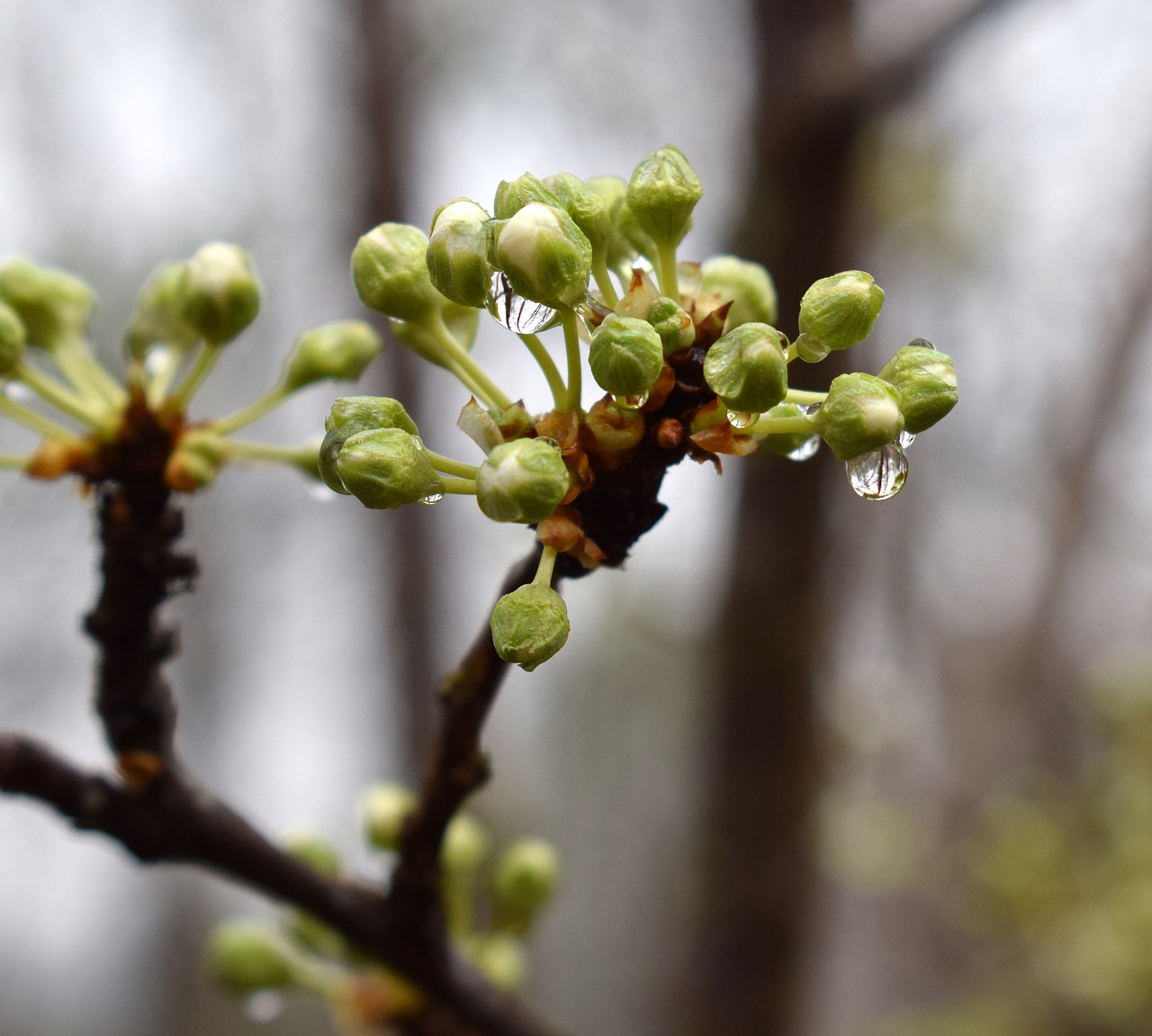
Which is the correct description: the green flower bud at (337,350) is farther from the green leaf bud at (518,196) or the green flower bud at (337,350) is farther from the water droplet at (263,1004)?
the water droplet at (263,1004)

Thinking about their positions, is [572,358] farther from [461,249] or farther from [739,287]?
[739,287]

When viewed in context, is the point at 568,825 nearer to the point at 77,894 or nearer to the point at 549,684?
the point at 549,684

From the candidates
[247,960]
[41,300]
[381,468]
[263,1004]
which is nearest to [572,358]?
[381,468]

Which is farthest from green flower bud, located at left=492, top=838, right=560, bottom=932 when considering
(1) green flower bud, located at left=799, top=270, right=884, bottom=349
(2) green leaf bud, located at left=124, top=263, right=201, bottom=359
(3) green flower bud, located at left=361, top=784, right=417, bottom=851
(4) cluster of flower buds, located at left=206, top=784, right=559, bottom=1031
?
(1) green flower bud, located at left=799, top=270, right=884, bottom=349

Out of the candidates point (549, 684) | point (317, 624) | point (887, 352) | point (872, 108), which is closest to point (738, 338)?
point (872, 108)

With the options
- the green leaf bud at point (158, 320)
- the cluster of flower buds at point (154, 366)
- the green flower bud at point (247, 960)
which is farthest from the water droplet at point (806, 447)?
the green flower bud at point (247, 960)

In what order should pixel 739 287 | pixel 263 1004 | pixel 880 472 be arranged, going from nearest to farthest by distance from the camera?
pixel 880 472
pixel 739 287
pixel 263 1004
